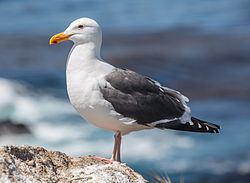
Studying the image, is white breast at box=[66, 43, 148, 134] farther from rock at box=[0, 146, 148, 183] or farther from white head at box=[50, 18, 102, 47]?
rock at box=[0, 146, 148, 183]

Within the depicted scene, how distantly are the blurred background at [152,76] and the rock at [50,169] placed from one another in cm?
325

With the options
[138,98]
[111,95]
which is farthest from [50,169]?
[138,98]

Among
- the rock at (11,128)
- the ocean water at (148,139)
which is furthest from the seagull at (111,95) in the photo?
the rock at (11,128)

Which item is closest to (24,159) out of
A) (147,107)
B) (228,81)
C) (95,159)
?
(95,159)

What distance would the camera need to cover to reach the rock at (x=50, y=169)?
3.71 metres

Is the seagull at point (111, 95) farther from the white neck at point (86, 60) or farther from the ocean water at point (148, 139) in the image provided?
the ocean water at point (148, 139)

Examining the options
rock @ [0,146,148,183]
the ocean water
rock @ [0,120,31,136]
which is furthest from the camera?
rock @ [0,120,31,136]

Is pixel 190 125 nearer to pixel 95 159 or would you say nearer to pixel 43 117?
pixel 95 159

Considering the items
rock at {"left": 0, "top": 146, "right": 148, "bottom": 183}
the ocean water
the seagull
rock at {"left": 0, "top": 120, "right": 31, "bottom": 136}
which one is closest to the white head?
the seagull

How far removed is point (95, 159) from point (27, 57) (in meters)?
16.3

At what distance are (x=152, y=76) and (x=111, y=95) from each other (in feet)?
41.3

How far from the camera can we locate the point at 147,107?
224 inches

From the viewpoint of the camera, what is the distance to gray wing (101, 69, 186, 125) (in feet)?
17.8

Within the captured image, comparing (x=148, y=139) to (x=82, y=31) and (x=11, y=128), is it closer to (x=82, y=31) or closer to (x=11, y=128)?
(x=11, y=128)
